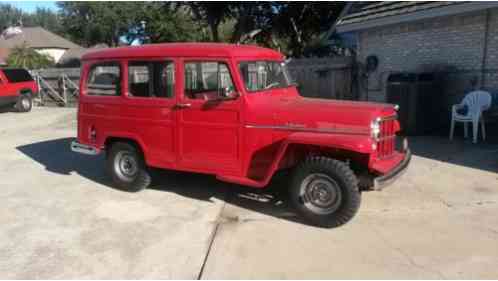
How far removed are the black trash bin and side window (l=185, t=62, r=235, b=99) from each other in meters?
5.48

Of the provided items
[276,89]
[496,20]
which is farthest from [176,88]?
[496,20]

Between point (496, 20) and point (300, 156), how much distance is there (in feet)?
20.0

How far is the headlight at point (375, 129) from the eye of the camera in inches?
191

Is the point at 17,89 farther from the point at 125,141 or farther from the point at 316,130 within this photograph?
the point at 316,130

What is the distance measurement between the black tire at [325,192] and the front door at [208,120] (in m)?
0.90

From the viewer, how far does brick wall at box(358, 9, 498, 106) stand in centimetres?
924

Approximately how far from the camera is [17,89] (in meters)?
17.8

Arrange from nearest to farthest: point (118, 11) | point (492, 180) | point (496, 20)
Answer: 1. point (492, 180)
2. point (496, 20)
3. point (118, 11)

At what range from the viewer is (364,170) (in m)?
5.23

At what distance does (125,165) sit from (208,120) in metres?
1.79

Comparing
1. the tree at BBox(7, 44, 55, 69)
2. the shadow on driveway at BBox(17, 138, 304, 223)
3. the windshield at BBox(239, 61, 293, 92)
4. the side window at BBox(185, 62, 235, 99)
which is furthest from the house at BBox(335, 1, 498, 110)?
the tree at BBox(7, 44, 55, 69)

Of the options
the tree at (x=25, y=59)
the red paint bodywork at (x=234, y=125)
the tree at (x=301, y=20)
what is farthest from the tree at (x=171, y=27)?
the red paint bodywork at (x=234, y=125)

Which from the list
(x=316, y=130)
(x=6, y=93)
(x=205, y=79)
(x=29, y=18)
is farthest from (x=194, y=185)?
(x=29, y=18)

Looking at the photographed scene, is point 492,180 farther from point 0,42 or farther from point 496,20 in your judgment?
point 0,42
